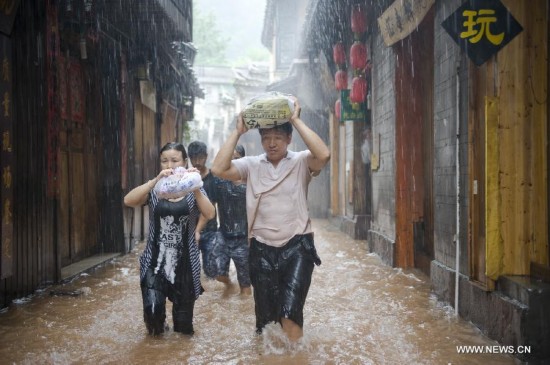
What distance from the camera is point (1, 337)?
5.47 m

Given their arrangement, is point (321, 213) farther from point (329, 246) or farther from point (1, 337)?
point (1, 337)

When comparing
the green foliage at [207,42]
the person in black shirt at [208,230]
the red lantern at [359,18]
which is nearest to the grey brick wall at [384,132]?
the red lantern at [359,18]

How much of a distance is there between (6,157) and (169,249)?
8.30 ft

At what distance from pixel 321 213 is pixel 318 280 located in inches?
496

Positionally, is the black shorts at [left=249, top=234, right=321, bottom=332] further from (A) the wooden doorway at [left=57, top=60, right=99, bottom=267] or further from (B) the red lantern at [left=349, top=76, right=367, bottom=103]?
(B) the red lantern at [left=349, top=76, right=367, bottom=103]

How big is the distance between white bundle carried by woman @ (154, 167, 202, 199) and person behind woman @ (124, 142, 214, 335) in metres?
0.21

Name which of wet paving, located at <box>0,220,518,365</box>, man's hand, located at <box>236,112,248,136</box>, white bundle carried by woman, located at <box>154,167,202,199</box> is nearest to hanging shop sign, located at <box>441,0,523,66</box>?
man's hand, located at <box>236,112,248,136</box>

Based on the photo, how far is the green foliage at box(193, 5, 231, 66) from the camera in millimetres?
51406

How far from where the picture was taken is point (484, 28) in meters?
5.09

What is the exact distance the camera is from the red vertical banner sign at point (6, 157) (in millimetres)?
6039

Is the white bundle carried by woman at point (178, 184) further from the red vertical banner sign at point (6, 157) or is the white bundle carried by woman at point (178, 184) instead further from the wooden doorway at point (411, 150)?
the wooden doorway at point (411, 150)

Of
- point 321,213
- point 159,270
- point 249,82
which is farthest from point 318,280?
point 249,82

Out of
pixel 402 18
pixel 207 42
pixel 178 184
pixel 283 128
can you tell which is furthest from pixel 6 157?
pixel 207 42

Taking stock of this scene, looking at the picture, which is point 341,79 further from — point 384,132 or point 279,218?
point 279,218
